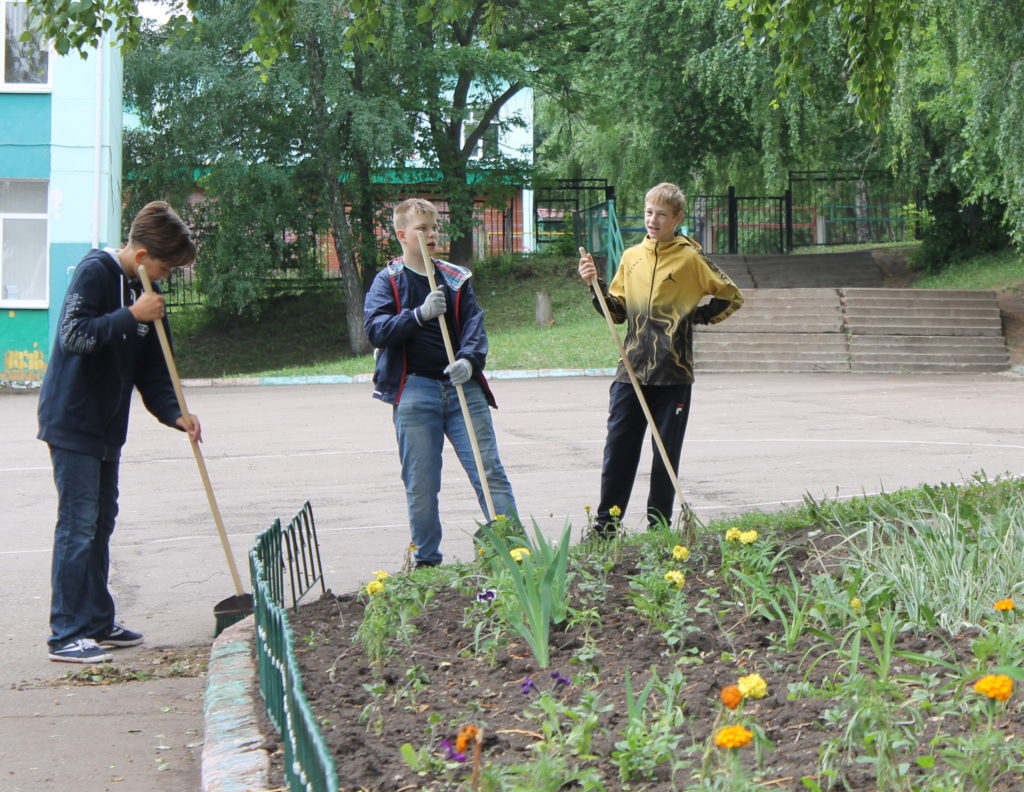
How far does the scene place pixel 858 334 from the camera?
2164 centimetres

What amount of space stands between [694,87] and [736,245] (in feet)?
19.5

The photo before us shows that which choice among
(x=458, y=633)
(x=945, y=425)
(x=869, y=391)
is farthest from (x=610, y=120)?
(x=458, y=633)

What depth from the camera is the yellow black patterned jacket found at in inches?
240

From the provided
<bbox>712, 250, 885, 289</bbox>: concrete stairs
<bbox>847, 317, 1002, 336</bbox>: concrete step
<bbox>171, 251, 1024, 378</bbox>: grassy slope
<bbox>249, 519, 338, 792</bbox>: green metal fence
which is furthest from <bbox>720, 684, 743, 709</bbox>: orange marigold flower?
<bbox>712, 250, 885, 289</bbox>: concrete stairs

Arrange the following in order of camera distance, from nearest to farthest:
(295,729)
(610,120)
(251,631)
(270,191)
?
1. (295,729)
2. (251,631)
3. (270,191)
4. (610,120)

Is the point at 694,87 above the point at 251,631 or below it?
above

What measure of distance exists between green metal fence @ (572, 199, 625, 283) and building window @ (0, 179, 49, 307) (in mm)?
10764

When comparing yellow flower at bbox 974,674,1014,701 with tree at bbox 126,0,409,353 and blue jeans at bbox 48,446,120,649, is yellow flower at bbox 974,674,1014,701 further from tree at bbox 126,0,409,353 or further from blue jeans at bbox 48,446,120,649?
tree at bbox 126,0,409,353

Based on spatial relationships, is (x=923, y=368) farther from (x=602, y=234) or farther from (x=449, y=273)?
(x=449, y=273)

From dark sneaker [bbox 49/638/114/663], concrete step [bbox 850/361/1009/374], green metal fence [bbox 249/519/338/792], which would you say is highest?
concrete step [bbox 850/361/1009/374]

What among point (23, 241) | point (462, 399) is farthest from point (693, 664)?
point (23, 241)

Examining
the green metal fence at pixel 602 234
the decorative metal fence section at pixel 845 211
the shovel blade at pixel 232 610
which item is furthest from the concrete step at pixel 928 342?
the shovel blade at pixel 232 610

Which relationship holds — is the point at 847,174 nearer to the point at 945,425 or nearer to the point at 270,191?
the point at 270,191

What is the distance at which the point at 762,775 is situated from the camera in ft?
9.12
